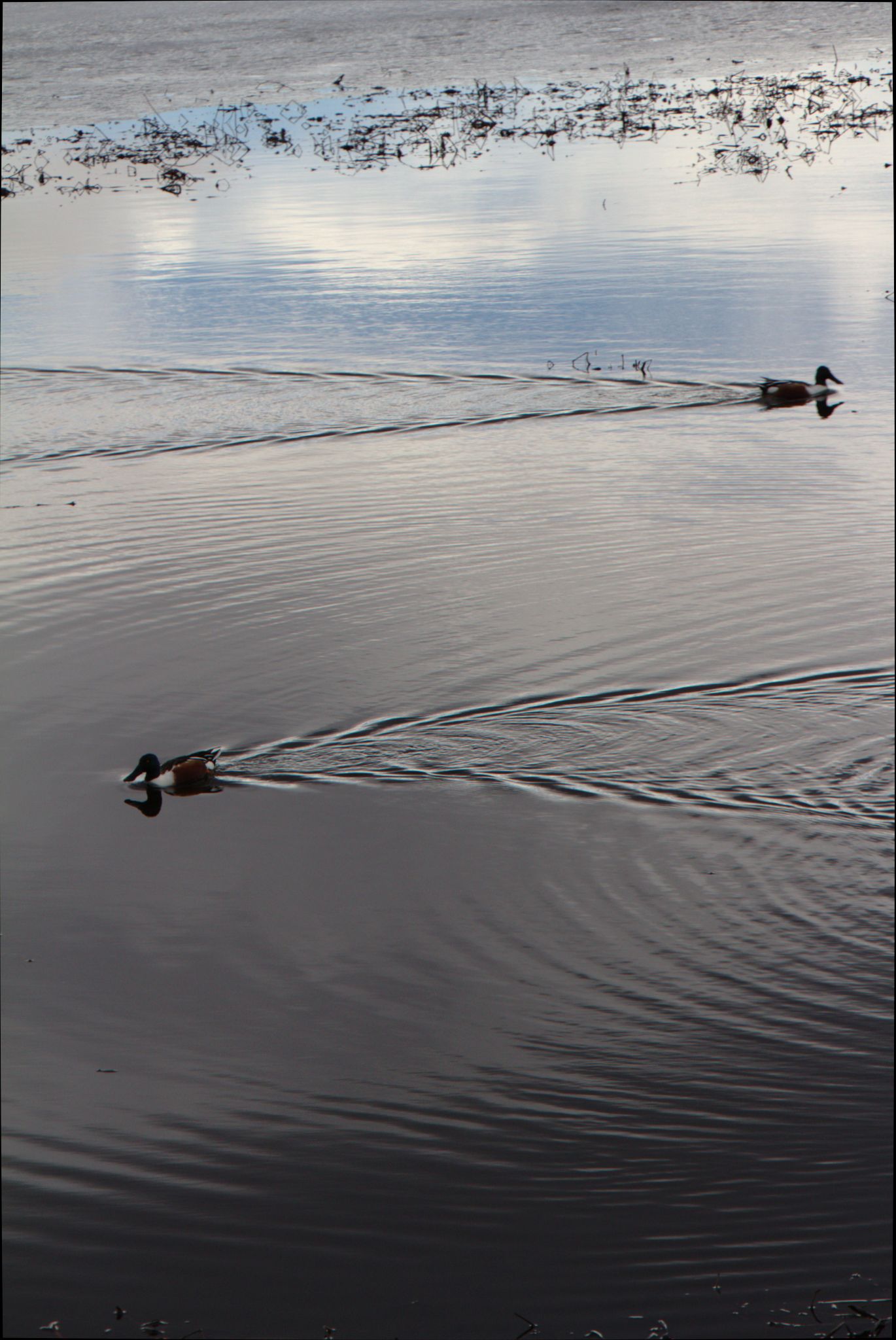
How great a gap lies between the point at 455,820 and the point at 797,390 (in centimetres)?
739

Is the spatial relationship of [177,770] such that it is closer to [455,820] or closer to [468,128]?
[455,820]

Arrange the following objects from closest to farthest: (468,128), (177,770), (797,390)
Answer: (177,770) < (797,390) < (468,128)

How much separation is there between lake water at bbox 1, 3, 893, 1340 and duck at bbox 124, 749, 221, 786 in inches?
4.6

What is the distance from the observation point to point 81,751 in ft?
26.6

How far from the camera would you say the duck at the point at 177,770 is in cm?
747

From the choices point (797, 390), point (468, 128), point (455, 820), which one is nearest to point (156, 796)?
point (455, 820)

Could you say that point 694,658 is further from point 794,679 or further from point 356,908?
point 356,908

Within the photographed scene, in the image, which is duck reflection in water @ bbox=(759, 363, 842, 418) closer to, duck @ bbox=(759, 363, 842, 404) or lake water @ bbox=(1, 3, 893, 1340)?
duck @ bbox=(759, 363, 842, 404)

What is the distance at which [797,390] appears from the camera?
13.3 meters

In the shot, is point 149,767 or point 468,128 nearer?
point 149,767

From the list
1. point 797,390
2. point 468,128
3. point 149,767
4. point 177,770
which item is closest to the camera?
point 177,770

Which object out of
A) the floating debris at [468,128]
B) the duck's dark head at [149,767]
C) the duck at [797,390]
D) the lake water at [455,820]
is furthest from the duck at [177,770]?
the floating debris at [468,128]

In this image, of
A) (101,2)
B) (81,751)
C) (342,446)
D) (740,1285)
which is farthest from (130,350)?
(101,2)

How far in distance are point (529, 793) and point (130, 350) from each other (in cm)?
1072
